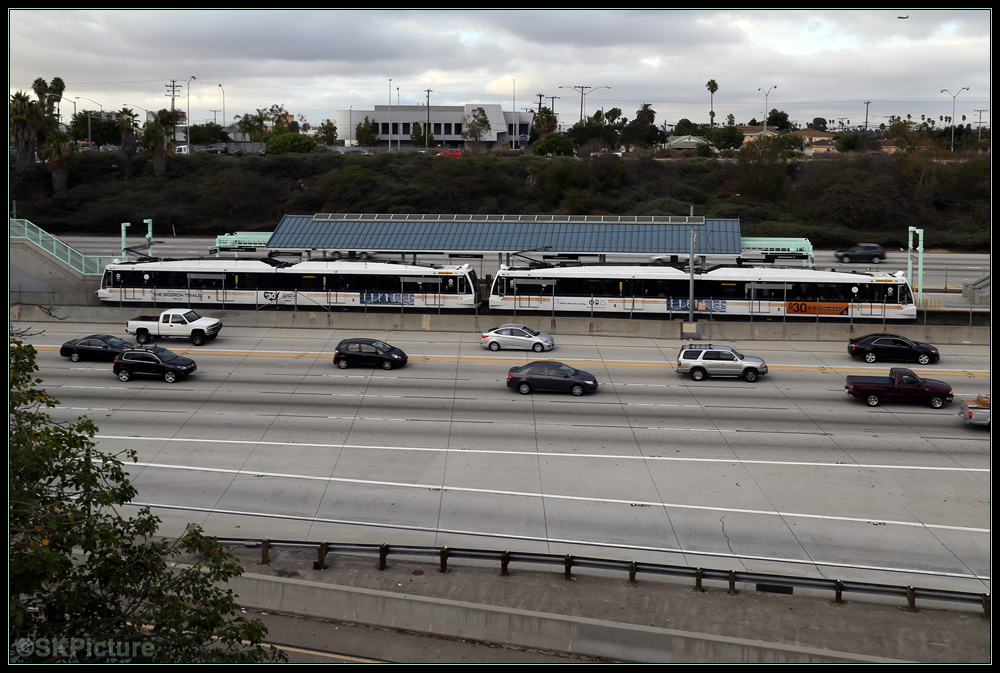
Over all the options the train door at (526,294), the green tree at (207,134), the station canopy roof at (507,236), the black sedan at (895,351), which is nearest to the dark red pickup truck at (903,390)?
the black sedan at (895,351)

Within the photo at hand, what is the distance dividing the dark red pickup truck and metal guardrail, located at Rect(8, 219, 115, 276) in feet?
135


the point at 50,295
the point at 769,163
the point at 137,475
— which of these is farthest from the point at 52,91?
the point at 137,475

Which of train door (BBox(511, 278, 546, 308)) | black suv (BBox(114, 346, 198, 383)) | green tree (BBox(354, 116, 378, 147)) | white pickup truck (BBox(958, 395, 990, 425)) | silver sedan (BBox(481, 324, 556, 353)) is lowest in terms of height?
white pickup truck (BBox(958, 395, 990, 425))

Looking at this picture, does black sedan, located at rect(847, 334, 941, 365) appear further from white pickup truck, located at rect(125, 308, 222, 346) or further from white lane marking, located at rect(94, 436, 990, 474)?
white pickup truck, located at rect(125, 308, 222, 346)

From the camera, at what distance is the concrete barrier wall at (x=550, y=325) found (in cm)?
4088

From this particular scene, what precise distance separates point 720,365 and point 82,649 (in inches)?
1077

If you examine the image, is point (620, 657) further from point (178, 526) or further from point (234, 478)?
point (234, 478)

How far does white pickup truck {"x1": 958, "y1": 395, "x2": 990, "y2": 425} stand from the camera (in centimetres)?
2659

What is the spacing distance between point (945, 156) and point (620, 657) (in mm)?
104199

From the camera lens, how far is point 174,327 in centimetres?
3919

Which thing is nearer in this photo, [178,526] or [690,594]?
[690,594]

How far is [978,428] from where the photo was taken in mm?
27297

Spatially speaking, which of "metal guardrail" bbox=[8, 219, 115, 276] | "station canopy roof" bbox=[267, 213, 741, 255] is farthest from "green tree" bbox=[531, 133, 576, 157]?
"metal guardrail" bbox=[8, 219, 115, 276]

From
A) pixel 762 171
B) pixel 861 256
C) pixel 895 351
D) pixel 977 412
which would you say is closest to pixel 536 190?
pixel 762 171
